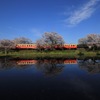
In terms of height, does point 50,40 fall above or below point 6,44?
above

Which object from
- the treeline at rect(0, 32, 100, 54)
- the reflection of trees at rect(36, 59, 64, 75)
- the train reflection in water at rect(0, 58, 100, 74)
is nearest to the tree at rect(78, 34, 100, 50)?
the treeline at rect(0, 32, 100, 54)

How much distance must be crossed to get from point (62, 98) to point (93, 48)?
6926cm

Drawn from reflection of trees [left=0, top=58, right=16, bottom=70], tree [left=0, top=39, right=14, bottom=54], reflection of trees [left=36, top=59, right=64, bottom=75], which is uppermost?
tree [left=0, top=39, right=14, bottom=54]

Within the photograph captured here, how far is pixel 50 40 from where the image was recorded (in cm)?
8494

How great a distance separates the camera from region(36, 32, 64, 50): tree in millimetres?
82188

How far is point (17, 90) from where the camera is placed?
13.6m

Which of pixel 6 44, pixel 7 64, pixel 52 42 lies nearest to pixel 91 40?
pixel 52 42

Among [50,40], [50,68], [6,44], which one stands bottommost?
[50,68]

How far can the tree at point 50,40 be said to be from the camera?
3236 inches

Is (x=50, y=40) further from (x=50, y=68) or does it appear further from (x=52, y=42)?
(x=50, y=68)

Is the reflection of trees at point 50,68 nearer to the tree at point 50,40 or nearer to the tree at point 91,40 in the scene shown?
the tree at point 50,40

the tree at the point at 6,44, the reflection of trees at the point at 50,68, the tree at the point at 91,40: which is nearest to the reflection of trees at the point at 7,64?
the reflection of trees at the point at 50,68

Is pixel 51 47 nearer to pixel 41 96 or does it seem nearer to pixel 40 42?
pixel 40 42

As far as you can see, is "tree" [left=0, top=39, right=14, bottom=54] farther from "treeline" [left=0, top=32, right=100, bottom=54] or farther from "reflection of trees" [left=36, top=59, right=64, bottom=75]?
"reflection of trees" [left=36, top=59, right=64, bottom=75]
